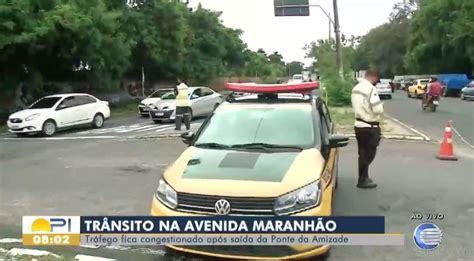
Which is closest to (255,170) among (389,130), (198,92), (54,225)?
(54,225)

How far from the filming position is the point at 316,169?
516cm

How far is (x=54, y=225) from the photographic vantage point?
541 centimetres

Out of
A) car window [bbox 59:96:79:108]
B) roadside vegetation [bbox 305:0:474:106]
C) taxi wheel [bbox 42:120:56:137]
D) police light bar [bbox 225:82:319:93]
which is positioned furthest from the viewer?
roadside vegetation [bbox 305:0:474:106]

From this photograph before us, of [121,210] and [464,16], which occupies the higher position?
[464,16]

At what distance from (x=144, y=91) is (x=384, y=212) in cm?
3385

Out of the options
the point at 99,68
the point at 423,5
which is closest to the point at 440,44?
the point at 423,5

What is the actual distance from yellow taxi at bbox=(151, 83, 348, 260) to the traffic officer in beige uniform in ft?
4.66

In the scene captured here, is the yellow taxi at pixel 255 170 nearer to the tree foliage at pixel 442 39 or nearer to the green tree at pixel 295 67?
the tree foliage at pixel 442 39

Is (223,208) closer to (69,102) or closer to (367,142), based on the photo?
(367,142)

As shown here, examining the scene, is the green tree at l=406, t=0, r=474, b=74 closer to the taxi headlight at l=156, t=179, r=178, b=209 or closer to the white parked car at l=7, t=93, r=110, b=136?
the white parked car at l=7, t=93, r=110, b=136

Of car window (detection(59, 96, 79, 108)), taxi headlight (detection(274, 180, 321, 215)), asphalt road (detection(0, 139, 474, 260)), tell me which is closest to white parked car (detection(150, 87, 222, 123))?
car window (detection(59, 96, 79, 108))

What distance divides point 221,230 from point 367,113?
3.92m

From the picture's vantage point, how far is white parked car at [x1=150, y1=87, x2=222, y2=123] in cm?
2191

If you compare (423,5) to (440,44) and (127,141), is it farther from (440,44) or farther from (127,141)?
(127,141)
